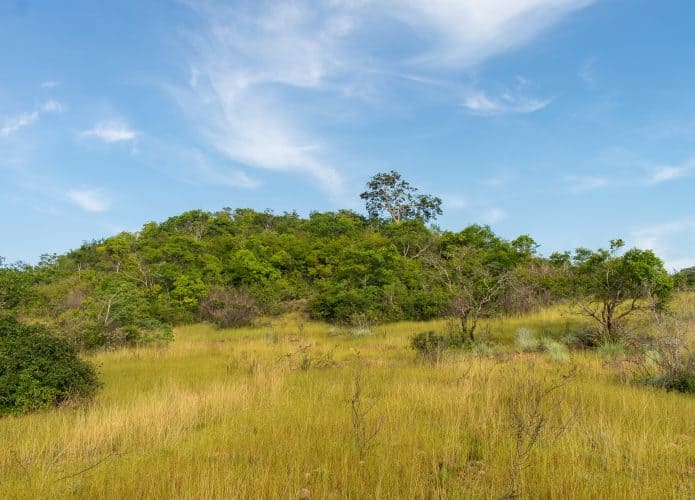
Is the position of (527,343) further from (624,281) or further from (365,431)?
(365,431)

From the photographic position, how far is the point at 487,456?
14.3ft

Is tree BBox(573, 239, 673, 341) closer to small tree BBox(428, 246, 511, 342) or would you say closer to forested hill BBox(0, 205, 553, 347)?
small tree BBox(428, 246, 511, 342)

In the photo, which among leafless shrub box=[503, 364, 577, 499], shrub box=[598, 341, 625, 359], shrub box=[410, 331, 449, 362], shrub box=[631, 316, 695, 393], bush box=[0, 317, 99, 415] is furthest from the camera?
shrub box=[410, 331, 449, 362]

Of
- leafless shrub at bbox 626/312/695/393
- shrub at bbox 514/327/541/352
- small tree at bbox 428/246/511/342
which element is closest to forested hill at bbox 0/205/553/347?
small tree at bbox 428/246/511/342

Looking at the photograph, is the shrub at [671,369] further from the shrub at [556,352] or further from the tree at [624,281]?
the tree at [624,281]

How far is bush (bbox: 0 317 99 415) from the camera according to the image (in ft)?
23.7

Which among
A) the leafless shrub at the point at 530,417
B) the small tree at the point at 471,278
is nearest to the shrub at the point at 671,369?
the leafless shrub at the point at 530,417

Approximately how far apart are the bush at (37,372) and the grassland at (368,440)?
1.73 ft

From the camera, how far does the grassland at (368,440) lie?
3650mm

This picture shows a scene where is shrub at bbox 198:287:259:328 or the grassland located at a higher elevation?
shrub at bbox 198:287:259:328

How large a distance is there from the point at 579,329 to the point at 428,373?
773cm

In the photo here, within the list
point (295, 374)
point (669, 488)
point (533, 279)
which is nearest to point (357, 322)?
point (533, 279)

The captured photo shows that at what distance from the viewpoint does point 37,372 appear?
766 cm

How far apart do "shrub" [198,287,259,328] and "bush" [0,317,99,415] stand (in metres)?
14.9
